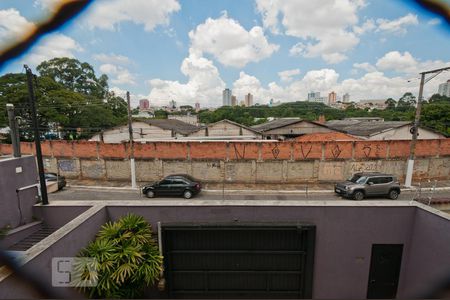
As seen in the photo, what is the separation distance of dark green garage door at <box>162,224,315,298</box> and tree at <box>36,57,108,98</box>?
136 ft

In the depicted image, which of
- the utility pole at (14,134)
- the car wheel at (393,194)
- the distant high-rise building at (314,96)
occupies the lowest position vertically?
the car wheel at (393,194)

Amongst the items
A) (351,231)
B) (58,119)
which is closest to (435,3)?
(351,231)

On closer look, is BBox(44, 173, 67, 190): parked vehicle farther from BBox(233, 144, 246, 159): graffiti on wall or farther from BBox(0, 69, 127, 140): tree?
BBox(233, 144, 246, 159): graffiti on wall

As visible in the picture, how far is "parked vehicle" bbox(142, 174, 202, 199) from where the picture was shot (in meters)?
13.0

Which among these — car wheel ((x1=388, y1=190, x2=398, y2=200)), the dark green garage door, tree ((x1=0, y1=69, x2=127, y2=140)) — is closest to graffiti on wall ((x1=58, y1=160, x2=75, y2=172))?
tree ((x1=0, y1=69, x2=127, y2=140))

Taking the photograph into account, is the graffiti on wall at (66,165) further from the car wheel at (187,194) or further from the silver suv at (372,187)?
the silver suv at (372,187)

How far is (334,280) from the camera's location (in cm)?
549

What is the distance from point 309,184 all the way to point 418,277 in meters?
11.2

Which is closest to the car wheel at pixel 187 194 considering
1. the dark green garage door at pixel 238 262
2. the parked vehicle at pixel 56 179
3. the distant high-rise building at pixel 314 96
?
the dark green garage door at pixel 238 262

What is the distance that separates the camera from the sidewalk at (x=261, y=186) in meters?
14.7

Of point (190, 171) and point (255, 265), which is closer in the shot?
point (255, 265)

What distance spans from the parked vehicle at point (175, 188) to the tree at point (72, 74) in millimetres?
34002

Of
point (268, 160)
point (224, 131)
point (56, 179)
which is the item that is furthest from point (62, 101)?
point (268, 160)

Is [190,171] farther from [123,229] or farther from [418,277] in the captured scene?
[418,277]
